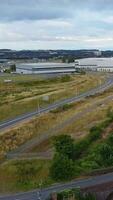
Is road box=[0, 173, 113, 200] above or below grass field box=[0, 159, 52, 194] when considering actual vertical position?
above

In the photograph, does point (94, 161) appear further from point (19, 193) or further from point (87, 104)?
point (87, 104)

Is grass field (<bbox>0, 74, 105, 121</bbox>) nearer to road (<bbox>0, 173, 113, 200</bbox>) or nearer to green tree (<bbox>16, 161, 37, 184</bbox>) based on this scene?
green tree (<bbox>16, 161, 37, 184</bbox>)

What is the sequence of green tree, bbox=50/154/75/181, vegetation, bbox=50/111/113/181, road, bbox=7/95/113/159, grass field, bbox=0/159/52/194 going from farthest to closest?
road, bbox=7/95/113/159
vegetation, bbox=50/111/113/181
green tree, bbox=50/154/75/181
grass field, bbox=0/159/52/194

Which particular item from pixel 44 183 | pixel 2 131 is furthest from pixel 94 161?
pixel 2 131

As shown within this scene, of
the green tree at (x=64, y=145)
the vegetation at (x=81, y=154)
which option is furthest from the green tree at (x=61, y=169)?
the green tree at (x=64, y=145)

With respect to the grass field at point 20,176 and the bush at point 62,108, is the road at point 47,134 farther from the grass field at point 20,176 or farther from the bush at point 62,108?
the bush at point 62,108

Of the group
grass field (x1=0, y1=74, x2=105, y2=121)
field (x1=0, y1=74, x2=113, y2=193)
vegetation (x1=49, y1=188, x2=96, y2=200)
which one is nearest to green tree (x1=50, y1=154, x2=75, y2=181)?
field (x1=0, y1=74, x2=113, y2=193)

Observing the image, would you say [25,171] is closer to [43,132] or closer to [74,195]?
[74,195]
